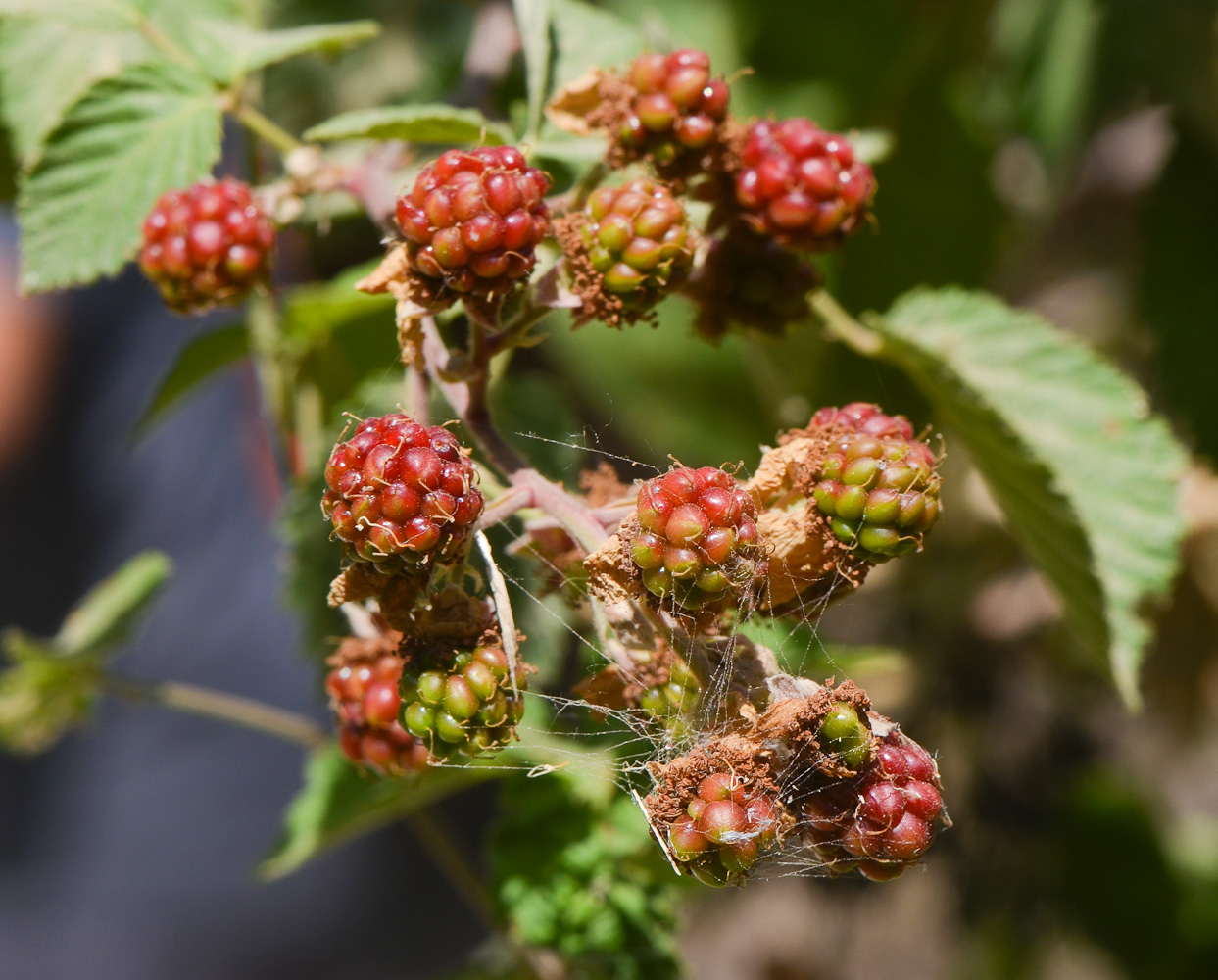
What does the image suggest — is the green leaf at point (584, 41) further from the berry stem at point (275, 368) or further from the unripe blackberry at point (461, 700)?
the unripe blackberry at point (461, 700)

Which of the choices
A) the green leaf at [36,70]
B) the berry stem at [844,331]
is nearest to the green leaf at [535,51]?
the berry stem at [844,331]

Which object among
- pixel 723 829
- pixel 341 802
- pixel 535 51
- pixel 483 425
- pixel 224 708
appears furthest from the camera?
pixel 224 708

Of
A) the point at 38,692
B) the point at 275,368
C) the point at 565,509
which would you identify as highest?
the point at 565,509

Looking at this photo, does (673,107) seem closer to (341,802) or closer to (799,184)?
(799,184)

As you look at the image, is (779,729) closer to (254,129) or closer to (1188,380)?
(254,129)

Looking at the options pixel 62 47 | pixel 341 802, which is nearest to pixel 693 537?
pixel 341 802

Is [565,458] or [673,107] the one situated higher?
[673,107]

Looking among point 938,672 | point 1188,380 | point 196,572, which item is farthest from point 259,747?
point 1188,380
